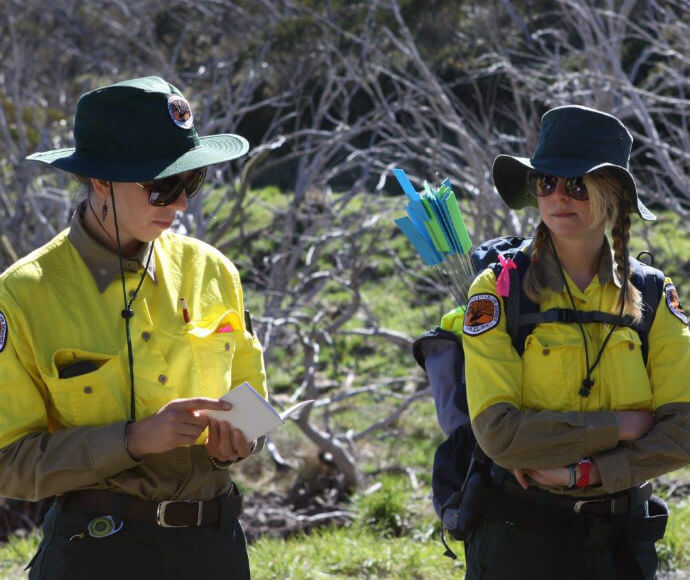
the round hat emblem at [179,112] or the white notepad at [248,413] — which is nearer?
the white notepad at [248,413]

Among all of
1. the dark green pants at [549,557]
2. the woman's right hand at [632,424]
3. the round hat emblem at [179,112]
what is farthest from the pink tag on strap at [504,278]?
the round hat emblem at [179,112]

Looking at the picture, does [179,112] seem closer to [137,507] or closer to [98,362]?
[98,362]

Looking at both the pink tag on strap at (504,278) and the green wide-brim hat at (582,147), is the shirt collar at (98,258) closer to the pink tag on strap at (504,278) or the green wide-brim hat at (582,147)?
the pink tag on strap at (504,278)

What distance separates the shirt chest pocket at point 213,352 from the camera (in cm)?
231

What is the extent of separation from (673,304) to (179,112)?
1.32 metres

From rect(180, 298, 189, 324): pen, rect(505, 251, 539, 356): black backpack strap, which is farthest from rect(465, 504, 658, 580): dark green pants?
rect(180, 298, 189, 324): pen

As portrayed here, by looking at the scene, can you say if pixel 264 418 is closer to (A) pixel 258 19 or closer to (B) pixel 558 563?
(B) pixel 558 563

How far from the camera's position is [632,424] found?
238 centimetres

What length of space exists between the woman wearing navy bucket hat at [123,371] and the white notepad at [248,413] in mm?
29

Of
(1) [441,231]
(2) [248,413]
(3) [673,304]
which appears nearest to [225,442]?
(2) [248,413]

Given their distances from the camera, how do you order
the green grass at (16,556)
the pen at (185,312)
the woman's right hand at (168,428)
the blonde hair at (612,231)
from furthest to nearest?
the green grass at (16,556), the blonde hair at (612,231), the pen at (185,312), the woman's right hand at (168,428)

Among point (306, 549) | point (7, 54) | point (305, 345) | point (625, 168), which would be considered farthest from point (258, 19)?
point (625, 168)

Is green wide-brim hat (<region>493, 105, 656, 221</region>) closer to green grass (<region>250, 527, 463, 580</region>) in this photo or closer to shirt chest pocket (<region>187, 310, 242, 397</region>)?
shirt chest pocket (<region>187, 310, 242, 397</region>)

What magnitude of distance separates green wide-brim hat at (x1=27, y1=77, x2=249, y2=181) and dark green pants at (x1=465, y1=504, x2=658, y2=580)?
1.14m
